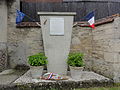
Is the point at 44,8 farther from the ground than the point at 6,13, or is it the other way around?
the point at 44,8

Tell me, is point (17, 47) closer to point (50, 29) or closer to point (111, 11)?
point (50, 29)

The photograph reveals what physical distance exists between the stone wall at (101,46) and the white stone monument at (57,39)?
3.78 ft

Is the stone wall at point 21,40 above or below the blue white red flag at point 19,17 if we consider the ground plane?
below

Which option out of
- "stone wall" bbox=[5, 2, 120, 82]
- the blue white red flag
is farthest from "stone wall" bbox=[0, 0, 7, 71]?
the blue white red flag

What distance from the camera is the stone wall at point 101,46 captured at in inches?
139

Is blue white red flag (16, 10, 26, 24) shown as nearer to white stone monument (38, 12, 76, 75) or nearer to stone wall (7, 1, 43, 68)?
stone wall (7, 1, 43, 68)

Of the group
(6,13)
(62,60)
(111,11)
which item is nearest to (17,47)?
(6,13)

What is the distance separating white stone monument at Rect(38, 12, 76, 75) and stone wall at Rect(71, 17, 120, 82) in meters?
1.15

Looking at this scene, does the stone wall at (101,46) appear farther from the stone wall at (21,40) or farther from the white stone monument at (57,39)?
the stone wall at (21,40)

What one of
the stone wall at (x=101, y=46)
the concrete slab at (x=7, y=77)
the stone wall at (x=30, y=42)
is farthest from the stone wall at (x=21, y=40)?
the stone wall at (x=101, y=46)

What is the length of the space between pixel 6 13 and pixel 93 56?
428cm

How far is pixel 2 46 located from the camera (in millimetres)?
4617

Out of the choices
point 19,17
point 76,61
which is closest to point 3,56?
point 19,17

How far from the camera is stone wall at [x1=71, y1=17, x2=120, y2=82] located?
11.6 ft
